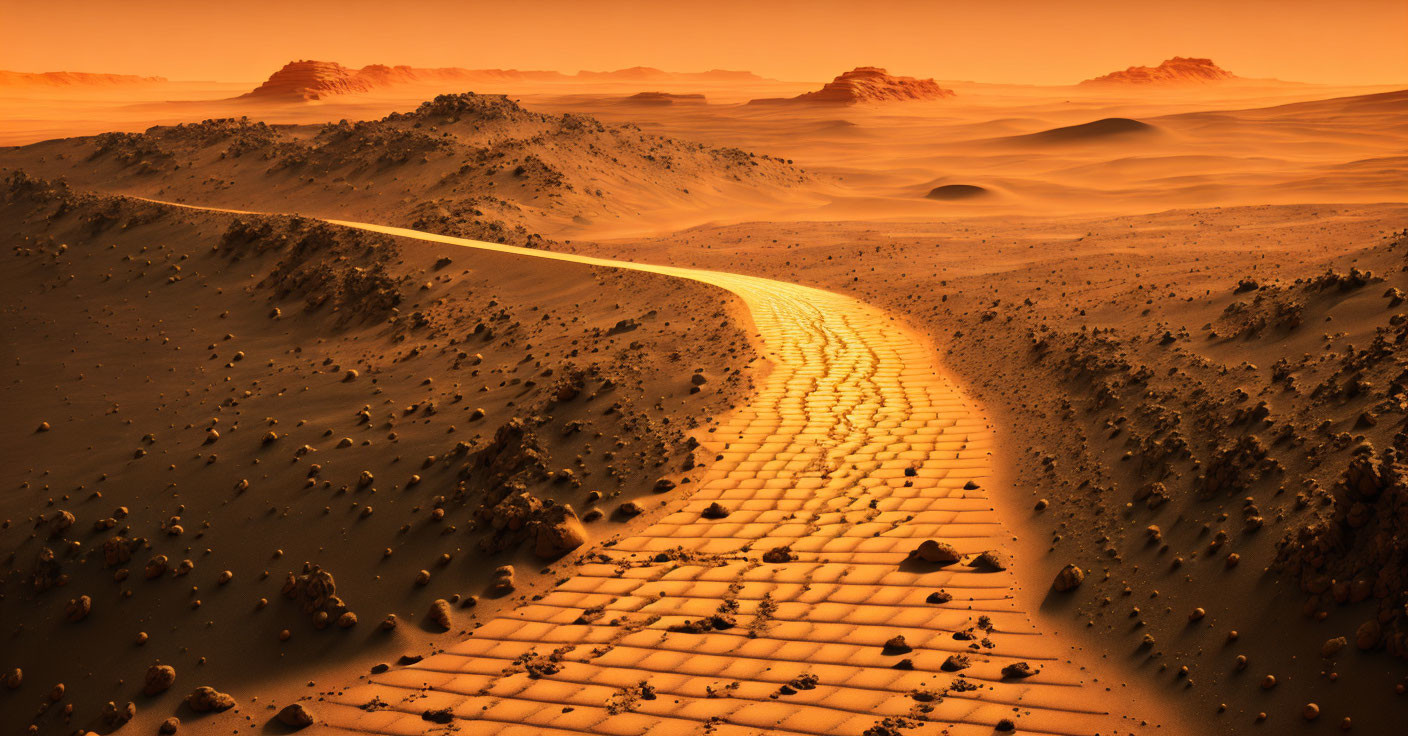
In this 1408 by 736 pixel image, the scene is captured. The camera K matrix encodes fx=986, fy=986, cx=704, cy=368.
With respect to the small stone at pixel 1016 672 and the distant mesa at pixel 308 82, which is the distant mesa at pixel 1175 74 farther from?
the small stone at pixel 1016 672

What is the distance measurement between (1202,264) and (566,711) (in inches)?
383

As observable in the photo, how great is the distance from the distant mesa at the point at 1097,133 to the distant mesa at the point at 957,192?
56.6 feet

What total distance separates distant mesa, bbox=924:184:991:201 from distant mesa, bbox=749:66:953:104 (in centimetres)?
4674

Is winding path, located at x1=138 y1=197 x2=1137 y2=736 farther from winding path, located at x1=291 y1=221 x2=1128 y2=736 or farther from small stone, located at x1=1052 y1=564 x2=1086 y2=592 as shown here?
small stone, located at x1=1052 y1=564 x2=1086 y2=592

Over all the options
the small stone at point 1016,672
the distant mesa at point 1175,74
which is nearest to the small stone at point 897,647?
the small stone at point 1016,672

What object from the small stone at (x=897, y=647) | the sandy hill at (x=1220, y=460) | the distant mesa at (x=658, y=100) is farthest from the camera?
the distant mesa at (x=658, y=100)

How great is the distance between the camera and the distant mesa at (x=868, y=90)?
7556 centimetres

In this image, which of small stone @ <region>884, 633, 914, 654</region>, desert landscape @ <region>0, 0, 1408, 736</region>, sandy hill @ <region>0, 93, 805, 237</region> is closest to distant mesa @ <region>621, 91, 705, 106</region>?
sandy hill @ <region>0, 93, 805, 237</region>

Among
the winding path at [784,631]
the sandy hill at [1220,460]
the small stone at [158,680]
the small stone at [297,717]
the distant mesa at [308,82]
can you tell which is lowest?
the small stone at [158,680]

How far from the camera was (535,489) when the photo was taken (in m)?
7.12

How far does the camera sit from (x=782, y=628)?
511 cm

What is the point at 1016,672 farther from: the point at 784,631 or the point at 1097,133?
the point at 1097,133

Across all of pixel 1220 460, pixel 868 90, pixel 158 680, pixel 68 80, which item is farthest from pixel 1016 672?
pixel 68 80

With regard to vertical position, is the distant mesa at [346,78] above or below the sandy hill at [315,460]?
above
